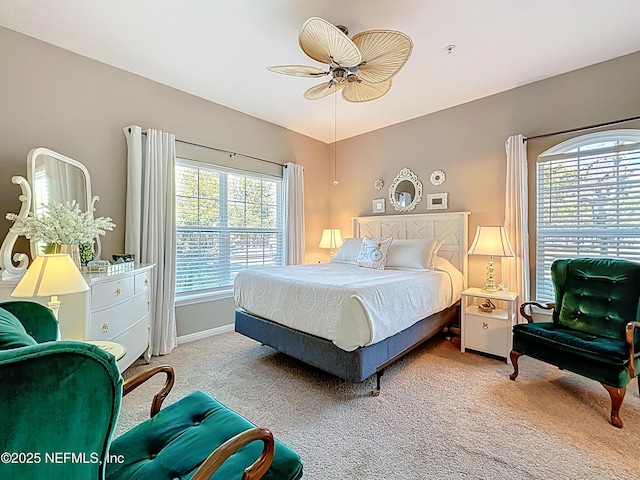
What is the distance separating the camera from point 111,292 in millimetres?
2322

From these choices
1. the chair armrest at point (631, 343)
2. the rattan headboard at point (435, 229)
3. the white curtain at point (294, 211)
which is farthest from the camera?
the white curtain at point (294, 211)

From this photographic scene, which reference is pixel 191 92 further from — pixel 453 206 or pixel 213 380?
pixel 453 206

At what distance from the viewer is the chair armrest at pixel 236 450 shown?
0.89 m

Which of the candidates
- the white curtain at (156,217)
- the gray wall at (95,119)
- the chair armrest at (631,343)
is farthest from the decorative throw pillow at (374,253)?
the white curtain at (156,217)

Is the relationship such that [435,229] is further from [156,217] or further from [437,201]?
[156,217]

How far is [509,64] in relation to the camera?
9.50ft

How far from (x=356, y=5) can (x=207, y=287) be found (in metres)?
3.28

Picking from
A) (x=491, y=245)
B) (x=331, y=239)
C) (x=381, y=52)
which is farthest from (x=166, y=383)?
(x=331, y=239)

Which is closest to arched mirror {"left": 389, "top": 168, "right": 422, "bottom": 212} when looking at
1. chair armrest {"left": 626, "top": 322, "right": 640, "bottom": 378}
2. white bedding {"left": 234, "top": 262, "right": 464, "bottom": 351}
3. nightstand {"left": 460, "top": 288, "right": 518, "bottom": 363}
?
white bedding {"left": 234, "top": 262, "right": 464, "bottom": 351}

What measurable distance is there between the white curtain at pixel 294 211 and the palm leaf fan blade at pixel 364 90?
2.01 meters

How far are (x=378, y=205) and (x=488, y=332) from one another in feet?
7.65

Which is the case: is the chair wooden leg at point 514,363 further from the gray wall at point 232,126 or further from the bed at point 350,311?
the gray wall at point 232,126

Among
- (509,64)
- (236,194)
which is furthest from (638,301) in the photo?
(236,194)

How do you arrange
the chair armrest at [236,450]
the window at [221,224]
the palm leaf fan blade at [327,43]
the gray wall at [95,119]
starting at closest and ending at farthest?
the chair armrest at [236,450] → the palm leaf fan blade at [327,43] → the gray wall at [95,119] → the window at [221,224]
